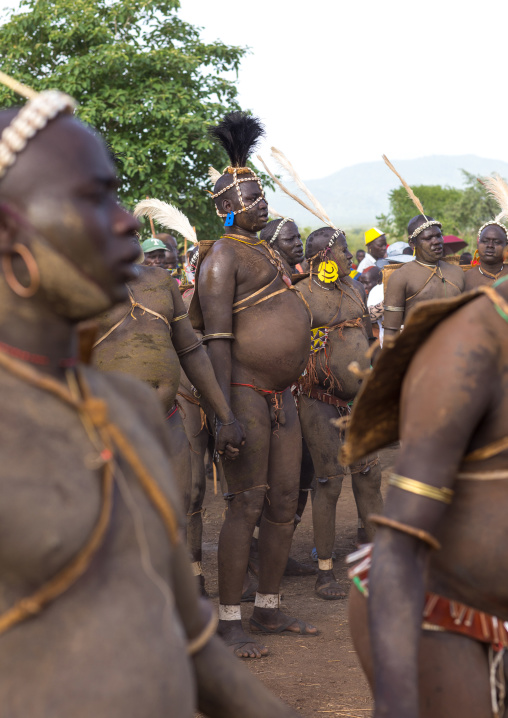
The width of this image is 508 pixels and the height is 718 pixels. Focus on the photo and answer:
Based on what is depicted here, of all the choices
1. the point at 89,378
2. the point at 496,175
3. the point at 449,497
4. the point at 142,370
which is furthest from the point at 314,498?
the point at 89,378

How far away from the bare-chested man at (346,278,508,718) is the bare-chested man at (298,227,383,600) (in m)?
4.44

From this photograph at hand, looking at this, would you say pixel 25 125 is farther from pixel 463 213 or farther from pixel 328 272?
pixel 463 213

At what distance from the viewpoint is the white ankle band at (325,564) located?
6496 millimetres

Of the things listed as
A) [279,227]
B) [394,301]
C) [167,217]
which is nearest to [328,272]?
[279,227]

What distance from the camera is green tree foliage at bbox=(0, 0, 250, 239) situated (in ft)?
55.5

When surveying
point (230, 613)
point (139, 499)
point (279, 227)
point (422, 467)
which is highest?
point (139, 499)

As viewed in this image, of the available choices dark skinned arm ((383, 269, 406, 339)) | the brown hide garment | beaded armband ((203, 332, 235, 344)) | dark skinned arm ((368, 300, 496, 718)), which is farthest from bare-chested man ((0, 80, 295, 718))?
dark skinned arm ((383, 269, 406, 339))

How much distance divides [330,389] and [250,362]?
1.66 meters

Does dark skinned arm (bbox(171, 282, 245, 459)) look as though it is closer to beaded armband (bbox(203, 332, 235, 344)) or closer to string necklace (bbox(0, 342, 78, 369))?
beaded armband (bbox(203, 332, 235, 344))

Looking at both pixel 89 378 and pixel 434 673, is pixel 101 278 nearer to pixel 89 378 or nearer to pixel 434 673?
pixel 89 378

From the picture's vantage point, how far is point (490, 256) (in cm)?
884

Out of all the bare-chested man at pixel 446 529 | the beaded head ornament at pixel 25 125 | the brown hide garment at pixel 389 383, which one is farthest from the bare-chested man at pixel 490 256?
the beaded head ornament at pixel 25 125

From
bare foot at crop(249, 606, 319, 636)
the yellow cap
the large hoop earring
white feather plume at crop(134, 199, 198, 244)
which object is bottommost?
bare foot at crop(249, 606, 319, 636)

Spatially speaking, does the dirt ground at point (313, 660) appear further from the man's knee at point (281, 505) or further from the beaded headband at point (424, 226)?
the beaded headband at point (424, 226)
